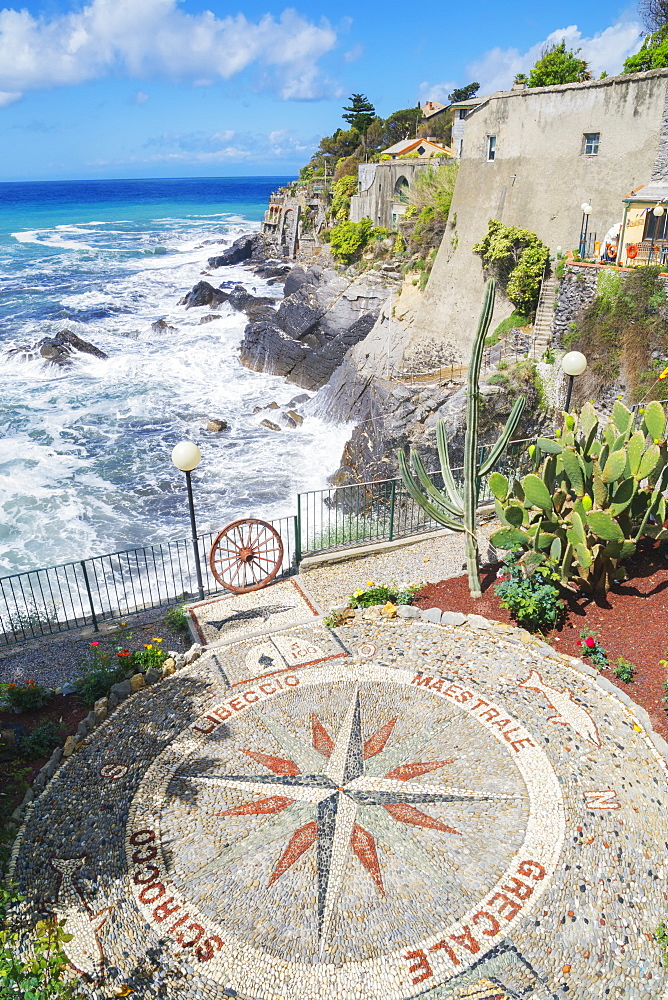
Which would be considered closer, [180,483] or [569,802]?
[569,802]

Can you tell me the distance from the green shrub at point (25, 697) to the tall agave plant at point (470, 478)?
22.6ft

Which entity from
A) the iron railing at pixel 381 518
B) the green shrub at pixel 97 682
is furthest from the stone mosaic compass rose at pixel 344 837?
the iron railing at pixel 381 518

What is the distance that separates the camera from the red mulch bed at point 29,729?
8062 millimetres

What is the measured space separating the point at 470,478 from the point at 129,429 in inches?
836

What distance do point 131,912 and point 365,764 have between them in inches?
124

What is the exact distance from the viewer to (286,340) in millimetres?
35500

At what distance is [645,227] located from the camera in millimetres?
19812

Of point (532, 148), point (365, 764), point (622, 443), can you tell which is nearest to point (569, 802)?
point (365, 764)

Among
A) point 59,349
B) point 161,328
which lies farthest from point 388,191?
point 59,349

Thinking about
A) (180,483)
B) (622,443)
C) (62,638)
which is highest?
(622,443)

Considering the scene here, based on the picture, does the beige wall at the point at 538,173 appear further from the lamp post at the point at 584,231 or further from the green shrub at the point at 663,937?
the green shrub at the point at 663,937

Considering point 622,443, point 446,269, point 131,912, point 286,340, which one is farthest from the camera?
point 286,340

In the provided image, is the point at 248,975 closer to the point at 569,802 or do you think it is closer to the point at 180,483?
the point at 569,802

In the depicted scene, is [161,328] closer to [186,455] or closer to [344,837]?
[186,455]
